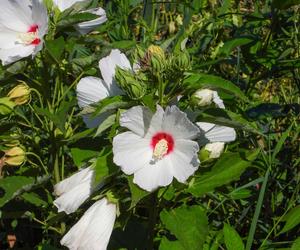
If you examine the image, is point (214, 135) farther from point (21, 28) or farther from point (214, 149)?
point (21, 28)

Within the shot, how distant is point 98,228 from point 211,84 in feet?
1.28

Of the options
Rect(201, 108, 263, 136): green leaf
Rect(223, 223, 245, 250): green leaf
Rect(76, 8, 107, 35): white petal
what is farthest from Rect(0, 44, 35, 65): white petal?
Rect(223, 223, 245, 250): green leaf

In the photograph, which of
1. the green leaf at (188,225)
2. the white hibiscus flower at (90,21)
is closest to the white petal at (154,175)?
the green leaf at (188,225)

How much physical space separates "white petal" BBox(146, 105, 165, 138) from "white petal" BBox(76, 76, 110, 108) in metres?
0.16

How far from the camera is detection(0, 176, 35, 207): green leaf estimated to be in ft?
5.03

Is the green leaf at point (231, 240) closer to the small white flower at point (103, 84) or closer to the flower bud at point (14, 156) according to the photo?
the small white flower at point (103, 84)

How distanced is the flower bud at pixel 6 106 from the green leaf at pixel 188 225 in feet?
1.49

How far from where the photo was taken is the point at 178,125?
128 cm

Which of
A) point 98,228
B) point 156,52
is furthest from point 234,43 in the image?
point 98,228

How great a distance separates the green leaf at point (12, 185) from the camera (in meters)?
1.53

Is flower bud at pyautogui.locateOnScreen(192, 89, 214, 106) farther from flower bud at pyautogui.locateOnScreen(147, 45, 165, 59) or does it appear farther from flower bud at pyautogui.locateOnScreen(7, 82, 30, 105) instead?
flower bud at pyautogui.locateOnScreen(7, 82, 30, 105)

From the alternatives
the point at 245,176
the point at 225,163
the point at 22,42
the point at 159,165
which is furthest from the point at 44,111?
the point at 245,176

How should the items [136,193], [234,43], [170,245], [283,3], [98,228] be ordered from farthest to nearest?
[234,43] < [283,3] < [170,245] < [98,228] < [136,193]

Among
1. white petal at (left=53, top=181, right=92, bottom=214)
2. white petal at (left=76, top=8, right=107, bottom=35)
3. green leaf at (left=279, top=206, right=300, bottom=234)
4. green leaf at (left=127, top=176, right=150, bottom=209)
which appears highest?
white petal at (left=76, top=8, right=107, bottom=35)
